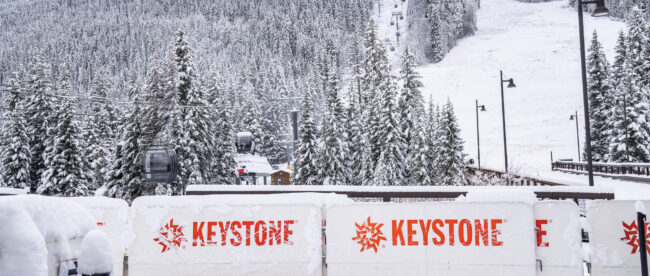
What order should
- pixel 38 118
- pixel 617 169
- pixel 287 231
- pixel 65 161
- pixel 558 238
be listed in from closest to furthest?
pixel 558 238 < pixel 287 231 < pixel 617 169 < pixel 65 161 < pixel 38 118

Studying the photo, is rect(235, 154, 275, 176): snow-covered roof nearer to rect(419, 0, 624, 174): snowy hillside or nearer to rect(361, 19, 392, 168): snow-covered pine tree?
rect(361, 19, 392, 168): snow-covered pine tree

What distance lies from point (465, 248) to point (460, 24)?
135 metres

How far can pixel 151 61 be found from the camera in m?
36.4

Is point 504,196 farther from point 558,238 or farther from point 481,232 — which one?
point 558,238

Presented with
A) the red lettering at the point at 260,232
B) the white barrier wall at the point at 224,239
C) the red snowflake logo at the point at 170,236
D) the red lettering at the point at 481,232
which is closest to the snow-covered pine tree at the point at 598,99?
the red lettering at the point at 481,232

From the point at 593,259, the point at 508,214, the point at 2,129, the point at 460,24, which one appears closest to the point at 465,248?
the point at 508,214

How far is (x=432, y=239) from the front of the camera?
775 cm

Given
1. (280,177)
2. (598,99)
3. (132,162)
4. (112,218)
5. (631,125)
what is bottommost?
(280,177)

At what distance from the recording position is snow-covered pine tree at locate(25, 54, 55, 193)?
4191cm

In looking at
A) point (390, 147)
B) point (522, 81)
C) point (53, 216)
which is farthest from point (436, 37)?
point (53, 216)

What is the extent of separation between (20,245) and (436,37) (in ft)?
432

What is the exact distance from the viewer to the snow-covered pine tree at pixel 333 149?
44.0 metres

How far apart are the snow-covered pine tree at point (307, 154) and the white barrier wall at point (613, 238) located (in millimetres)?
37595

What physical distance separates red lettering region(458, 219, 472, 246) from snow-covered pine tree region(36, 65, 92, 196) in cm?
3734
